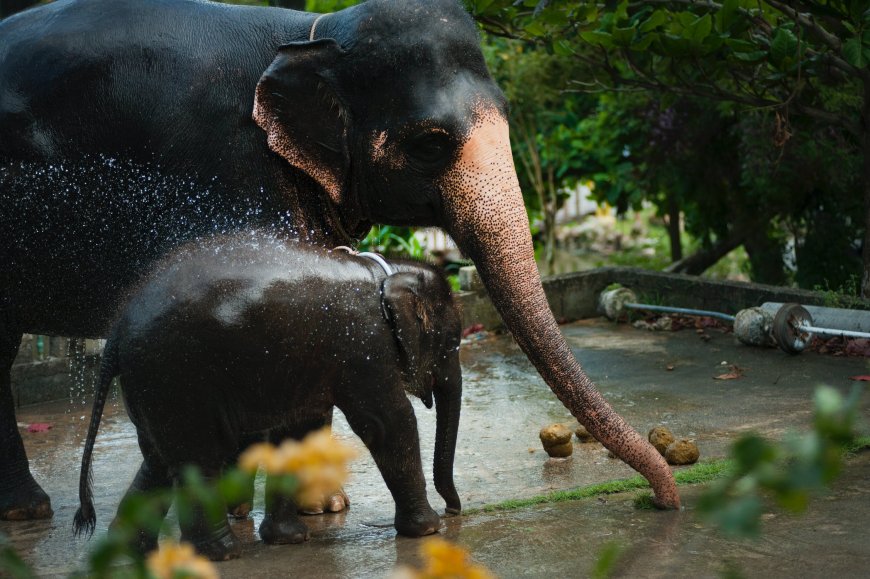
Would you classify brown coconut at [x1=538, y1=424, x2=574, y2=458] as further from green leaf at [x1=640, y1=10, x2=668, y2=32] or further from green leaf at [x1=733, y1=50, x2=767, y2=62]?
green leaf at [x1=733, y1=50, x2=767, y2=62]

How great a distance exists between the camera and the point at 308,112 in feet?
15.1

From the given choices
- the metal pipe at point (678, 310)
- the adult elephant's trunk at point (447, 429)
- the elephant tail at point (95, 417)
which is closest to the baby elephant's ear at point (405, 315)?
the adult elephant's trunk at point (447, 429)

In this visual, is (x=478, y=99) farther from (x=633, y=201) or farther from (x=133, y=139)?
(x=633, y=201)

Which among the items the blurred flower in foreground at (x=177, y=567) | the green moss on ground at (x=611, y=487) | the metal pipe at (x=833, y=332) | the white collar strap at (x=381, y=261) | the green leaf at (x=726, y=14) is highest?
the green leaf at (x=726, y=14)

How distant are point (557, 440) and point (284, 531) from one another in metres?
1.41

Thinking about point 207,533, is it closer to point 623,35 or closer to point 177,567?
point 177,567

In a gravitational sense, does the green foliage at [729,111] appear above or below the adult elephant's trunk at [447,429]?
above

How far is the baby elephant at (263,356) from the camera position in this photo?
4.04 m

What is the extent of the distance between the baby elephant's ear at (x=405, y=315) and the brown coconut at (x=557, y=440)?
1.24m

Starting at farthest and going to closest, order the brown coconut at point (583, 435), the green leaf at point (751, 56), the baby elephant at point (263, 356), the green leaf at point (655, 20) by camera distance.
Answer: the green leaf at point (751, 56) → the green leaf at point (655, 20) → the brown coconut at point (583, 435) → the baby elephant at point (263, 356)

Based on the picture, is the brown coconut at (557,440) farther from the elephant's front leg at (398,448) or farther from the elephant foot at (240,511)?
the elephant foot at (240,511)

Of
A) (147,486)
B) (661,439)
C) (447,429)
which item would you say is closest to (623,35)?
(661,439)

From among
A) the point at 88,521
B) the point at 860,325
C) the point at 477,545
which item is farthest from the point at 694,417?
the point at 88,521

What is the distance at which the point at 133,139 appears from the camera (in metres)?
4.55
